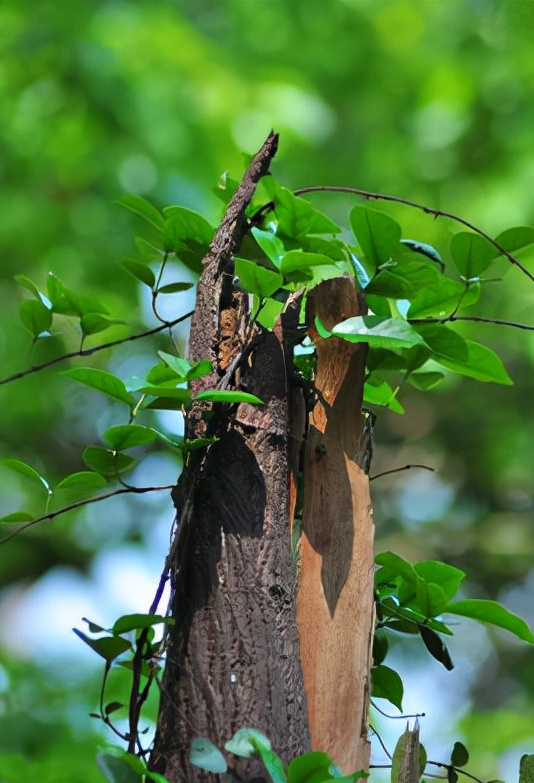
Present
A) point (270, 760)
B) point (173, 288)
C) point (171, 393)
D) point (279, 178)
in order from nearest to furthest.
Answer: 1. point (270, 760)
2. point (171, 393)
3. point (173, 288)
4. point (279, 178)

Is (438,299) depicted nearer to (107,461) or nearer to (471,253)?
(471,253)

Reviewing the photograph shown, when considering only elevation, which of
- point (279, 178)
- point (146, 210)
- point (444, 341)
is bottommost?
point (444, 341)

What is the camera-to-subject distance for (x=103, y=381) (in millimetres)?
611

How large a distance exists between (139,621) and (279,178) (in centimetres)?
227

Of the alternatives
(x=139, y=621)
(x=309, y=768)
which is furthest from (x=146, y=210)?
(x=309, y=768)

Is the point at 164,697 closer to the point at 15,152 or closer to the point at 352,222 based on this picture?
the point at 352,222

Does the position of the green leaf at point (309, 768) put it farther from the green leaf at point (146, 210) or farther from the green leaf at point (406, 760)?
the green leaf at point (146, 210)

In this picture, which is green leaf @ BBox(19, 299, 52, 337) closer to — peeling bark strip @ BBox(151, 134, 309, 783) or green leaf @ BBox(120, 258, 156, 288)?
green leaf @ BBox(120, 258, 156, 288)

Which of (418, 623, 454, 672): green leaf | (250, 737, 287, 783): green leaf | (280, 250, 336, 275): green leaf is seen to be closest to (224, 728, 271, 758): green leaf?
(250, 737, 287, 783): green leaf

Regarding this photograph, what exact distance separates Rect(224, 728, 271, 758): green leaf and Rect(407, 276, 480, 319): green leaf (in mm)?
363

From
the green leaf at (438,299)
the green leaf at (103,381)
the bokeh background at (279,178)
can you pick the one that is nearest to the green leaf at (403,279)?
the green leaf at (438,299)

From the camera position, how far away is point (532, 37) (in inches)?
96.7

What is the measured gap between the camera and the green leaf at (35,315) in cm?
74

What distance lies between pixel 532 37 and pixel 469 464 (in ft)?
4.59
